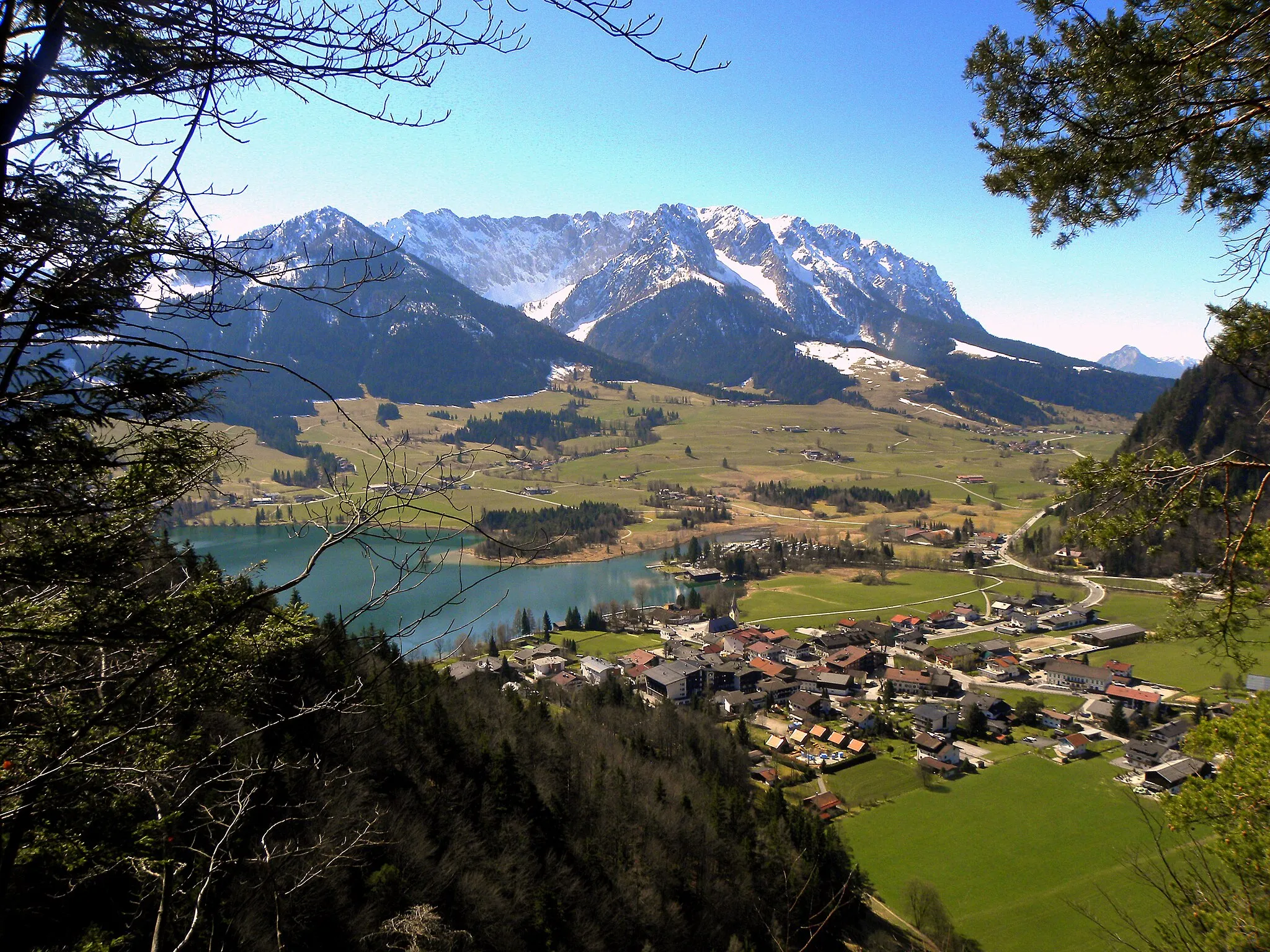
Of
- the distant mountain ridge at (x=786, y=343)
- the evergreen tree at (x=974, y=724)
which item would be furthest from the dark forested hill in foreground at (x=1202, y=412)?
the distant mountain ridge at (x=786, y=343)

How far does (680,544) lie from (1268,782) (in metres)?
46.9

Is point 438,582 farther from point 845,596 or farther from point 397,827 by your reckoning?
point 397,827

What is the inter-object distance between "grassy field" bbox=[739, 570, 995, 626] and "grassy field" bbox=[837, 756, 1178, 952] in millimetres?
15575

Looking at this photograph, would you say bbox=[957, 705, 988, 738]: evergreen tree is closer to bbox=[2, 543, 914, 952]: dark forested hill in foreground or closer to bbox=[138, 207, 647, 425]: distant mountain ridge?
bbox=[2, 543, 914, 952]: dark forested hill in foreground

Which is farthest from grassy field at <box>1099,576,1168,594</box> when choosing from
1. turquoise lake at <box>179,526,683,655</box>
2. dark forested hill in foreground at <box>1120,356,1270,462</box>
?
turquoise lake at <box>179,526,683,655</box>

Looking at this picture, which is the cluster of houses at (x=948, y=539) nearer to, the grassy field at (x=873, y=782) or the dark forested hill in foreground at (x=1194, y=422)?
the dark forested hill in foreground at (x=1194, y=422)

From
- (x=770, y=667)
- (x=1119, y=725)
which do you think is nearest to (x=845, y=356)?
(x=770, y=667)

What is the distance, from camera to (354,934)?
655 centimetres

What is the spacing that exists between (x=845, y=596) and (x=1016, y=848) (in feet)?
73.7

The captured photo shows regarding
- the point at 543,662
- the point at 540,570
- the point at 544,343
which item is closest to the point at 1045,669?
the point at 543,662

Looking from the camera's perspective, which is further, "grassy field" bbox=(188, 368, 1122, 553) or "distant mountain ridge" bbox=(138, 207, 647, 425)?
"distant mountain ridge" bbox=(138, 207, 647, 425)

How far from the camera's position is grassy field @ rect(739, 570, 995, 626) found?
112 ft

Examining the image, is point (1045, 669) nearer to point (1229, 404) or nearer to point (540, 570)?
point (540, 570)

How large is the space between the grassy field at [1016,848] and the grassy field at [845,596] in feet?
51.1
